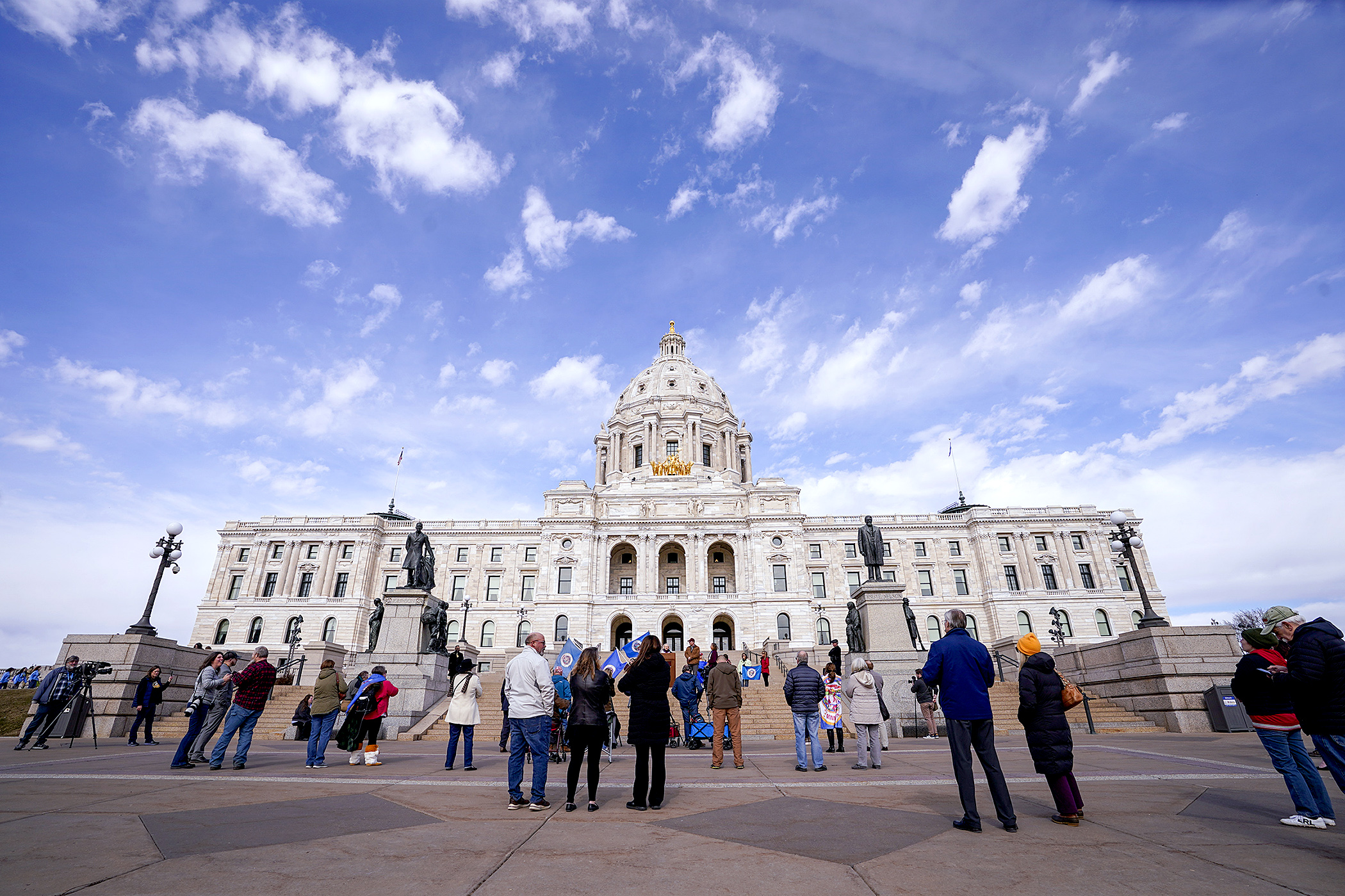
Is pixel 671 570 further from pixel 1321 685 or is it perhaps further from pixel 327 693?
pixel 1321 685

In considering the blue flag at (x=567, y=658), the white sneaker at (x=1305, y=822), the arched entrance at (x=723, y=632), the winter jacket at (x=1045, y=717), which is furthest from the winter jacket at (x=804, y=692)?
the arched entrance at (x=723, y=632)

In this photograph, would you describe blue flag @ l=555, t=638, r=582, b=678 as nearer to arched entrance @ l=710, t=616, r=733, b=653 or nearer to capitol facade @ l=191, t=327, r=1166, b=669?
capitol facade @ l=191, t=327, r=1166, b=669

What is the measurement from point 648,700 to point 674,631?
5087 cm

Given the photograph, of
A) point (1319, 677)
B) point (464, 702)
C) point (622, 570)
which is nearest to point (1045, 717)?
point (1319, 677)

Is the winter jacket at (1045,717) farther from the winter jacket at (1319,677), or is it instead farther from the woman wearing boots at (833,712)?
the woman wearing boots at (833,712)

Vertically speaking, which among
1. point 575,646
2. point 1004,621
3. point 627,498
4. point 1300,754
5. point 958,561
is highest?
point 627,498

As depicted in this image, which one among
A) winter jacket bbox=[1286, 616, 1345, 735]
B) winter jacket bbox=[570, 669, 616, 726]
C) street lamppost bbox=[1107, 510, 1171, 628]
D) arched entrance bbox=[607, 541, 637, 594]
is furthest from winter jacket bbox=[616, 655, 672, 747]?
arched entrance bbox=[607, 541, 637, 594]

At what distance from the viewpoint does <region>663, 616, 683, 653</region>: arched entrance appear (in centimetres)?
5561

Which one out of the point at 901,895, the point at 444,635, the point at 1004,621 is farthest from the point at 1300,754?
the point at 1004,621

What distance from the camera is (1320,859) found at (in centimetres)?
458

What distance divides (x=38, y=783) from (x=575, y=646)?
7.62 metres

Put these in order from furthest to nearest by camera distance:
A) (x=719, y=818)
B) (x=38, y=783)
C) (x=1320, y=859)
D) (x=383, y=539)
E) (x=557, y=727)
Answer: (x=383, y=539) < (x=557, y=727) < (x=38, y=783) < (x=719, y=818) < (x=1320, y=859)

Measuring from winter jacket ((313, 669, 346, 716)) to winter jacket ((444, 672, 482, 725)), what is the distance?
2148mm

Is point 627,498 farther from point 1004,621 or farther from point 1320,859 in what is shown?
point 1320,859
